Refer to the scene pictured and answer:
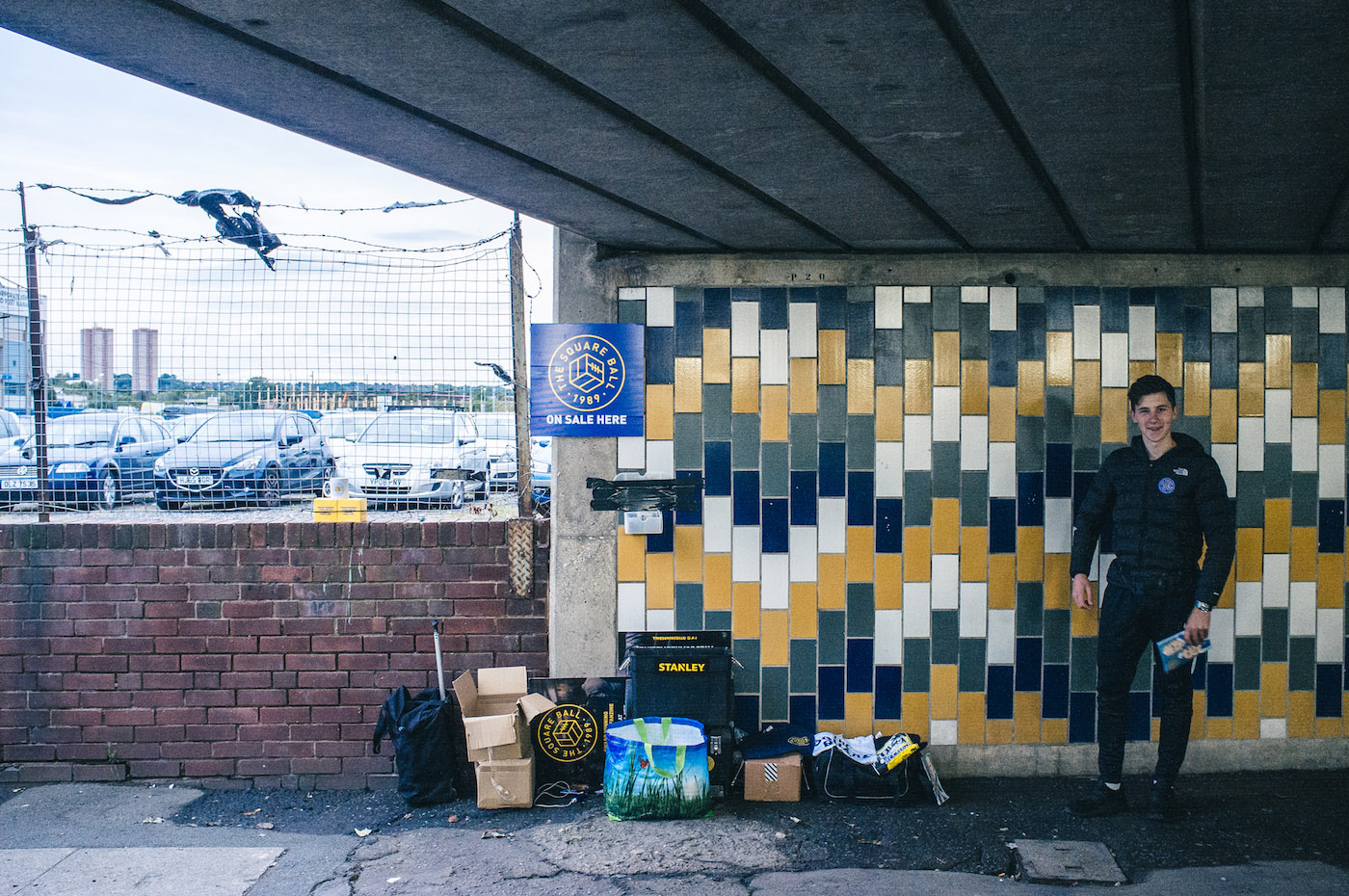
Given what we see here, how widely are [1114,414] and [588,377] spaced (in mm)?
2762

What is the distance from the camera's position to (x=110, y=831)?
4.07 metres

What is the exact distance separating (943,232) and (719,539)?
1880 mm

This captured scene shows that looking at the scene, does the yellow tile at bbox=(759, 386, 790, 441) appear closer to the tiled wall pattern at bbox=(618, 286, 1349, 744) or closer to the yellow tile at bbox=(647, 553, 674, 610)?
the tiled wall pattern at bbox=(618, 286, 1349, 744)

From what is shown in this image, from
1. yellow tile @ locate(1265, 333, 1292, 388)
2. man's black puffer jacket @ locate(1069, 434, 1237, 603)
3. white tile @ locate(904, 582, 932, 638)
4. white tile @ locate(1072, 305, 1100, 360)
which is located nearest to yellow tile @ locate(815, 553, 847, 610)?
white tile @ locate(904, 582, 932, 638)

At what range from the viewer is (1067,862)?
3719 mm

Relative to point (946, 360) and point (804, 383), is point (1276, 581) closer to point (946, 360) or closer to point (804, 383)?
point (946, 360)

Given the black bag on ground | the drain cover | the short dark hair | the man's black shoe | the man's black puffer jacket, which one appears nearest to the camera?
the drain cover

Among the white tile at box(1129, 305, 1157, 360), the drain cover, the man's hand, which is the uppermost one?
the white tile at box(1129, 305, 1157, 360)

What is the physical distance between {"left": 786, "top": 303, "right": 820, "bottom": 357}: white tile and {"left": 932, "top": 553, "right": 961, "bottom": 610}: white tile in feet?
4.20

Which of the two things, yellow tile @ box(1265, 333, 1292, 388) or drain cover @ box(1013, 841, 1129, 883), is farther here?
yellow tile @ box(1265, 333, 1292, 388)

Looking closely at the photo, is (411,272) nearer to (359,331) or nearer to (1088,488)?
(359,331)

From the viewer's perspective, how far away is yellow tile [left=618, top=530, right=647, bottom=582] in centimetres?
471

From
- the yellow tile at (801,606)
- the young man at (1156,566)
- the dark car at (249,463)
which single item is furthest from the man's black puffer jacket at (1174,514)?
the dark car at (249,463)

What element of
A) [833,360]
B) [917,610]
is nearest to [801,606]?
[917,610]
